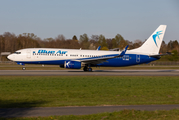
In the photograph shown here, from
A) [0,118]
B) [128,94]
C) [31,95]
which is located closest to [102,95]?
[128,94]

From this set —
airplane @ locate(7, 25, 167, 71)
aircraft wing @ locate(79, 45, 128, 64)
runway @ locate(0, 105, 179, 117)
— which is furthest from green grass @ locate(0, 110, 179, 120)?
aircraft wing @ locate(79, 45, 128, 64)

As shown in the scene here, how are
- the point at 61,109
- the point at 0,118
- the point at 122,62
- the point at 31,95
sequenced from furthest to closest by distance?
the point at 122,62 < the point at 31,95 < the point at 61,109 < the point at 0,118

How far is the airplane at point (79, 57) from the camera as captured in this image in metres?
36.0

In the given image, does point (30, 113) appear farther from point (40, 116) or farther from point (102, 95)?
Answer: point (102, 95)

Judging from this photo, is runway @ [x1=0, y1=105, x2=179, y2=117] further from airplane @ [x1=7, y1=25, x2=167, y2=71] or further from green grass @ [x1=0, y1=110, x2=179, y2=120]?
airplane @ [x1=7, y1=25, x2=167, y2=71]

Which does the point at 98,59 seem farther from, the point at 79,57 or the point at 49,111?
the point at 49,111

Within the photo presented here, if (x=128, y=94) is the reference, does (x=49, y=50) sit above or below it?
above

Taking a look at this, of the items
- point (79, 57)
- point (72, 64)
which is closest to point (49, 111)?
point (72, 64)

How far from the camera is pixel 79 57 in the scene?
3700 cm

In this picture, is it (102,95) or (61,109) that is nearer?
(61,109)

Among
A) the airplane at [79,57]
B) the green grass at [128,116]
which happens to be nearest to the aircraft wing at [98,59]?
the airplane at [79,57]

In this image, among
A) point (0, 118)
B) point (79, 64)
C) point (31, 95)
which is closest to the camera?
point (0, 118)

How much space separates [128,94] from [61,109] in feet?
23.0

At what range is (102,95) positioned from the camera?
53.0 feet
